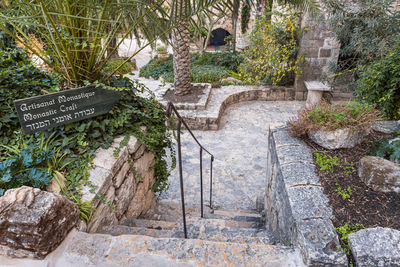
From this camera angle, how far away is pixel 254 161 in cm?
453

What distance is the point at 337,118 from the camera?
2326 mm

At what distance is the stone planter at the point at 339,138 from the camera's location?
2322 mm

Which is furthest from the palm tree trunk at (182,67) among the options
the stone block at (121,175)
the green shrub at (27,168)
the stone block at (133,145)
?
the green shrub at (27,168)

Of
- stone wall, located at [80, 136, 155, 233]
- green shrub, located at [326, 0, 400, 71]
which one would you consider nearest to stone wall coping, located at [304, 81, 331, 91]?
green shrub, located at [326, 0, 400, 71]

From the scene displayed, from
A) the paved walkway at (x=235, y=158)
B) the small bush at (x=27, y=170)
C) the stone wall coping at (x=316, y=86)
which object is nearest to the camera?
the small bush at (x=27, y=170)

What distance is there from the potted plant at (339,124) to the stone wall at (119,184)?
1.64 metres

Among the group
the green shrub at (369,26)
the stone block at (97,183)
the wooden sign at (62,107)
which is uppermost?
the green shrub at (369,26)

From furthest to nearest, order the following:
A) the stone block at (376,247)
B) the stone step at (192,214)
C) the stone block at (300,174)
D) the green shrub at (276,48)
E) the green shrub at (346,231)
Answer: the green shrub at (276,48) < the stone step at (192,214) < the stone block at (300,174) < the green shrub at (346,231) < the stone block at (376,247)

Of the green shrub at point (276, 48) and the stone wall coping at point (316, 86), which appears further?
the green shrub at point (276, 48)

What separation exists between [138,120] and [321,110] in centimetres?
176

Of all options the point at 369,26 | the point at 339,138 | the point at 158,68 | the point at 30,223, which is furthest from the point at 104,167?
the point at 158,68

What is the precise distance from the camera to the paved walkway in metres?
3.73

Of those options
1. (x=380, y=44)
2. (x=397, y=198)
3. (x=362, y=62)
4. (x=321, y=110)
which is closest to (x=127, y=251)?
(x=397, y=198)

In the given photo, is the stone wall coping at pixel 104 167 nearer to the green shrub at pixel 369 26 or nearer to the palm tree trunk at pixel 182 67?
the palm tree trunk at pixel 182 67
